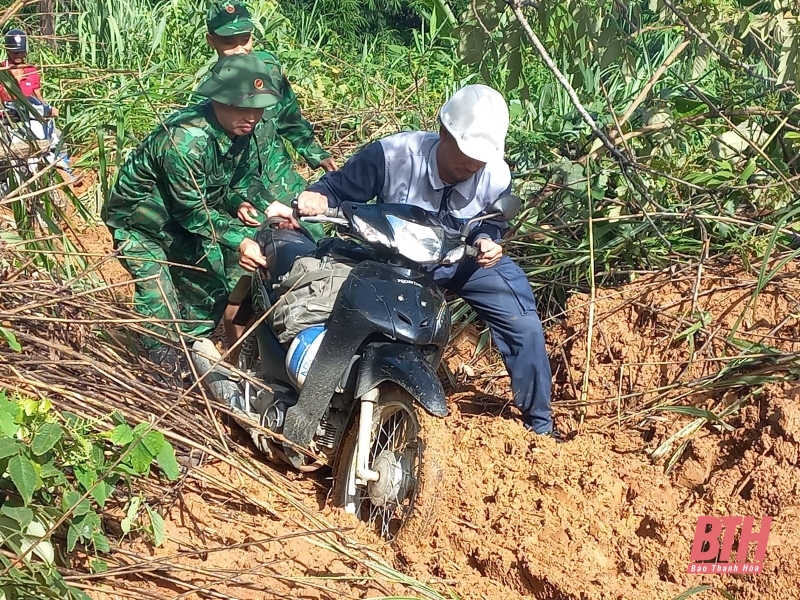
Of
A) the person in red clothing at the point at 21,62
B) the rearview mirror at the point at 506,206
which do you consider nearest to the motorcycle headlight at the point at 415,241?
the rearview mirror at the point at 506,206

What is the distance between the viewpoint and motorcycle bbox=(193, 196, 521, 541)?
10.5 ft

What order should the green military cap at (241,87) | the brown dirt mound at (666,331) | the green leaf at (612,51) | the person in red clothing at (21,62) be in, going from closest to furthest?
the green leaf at (612,51), the brown dirt mound at (666,331), the green military cap at (241,87), the person in red clothing at (21,62)

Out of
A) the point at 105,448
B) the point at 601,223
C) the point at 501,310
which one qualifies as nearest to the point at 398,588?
the point at 105,448

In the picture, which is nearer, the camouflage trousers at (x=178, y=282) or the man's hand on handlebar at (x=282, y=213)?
the man's hand on handlebar at (x=282, y=213)

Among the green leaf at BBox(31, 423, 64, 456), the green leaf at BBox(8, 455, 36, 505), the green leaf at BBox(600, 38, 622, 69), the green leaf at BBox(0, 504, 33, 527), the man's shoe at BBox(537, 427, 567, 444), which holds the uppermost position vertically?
the green leaf at BBox(600, 38, 622, 69)

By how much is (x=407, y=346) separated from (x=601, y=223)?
184 cm

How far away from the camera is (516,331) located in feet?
12.8

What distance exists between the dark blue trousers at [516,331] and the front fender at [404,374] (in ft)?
2.16

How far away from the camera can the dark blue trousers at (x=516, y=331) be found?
12.7 ft

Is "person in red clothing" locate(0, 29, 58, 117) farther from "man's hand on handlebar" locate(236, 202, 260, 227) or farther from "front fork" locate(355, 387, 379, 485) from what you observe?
"front fork" locate(355, 387, 379, 485)

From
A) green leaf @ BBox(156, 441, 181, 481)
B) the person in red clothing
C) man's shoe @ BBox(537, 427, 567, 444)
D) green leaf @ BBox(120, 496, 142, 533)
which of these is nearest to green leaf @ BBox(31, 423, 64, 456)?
green leaf @ BBox(156, 441, 181, 481)

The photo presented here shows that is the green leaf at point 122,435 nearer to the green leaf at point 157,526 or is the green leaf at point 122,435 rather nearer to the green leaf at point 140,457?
the green leaf at point 140,457

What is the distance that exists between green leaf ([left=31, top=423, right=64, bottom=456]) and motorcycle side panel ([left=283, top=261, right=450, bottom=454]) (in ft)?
3.35

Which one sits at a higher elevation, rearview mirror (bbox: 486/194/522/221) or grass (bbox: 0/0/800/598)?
rearview mirror (bbox: 486/194/522/221)
